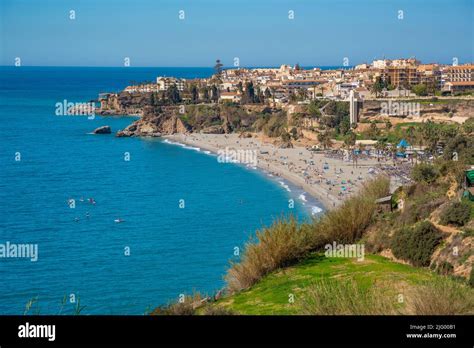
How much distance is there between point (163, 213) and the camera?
2877 centimetres

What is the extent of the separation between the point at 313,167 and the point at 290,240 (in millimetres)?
25122

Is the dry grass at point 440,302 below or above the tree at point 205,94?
below

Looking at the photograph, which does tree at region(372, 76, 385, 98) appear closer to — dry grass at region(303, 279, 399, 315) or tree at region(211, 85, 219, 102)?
tree at region(211, 85, 219, 102)

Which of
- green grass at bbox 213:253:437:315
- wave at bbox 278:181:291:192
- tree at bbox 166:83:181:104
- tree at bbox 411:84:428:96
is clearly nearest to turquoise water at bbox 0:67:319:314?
wave at bbox 278:181:291:192

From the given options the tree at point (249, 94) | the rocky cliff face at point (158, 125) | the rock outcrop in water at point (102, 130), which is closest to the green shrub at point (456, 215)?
the rock outcrop in water at point (102, 130)

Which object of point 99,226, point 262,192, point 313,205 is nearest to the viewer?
point 99,226

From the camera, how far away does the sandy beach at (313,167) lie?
101 feet

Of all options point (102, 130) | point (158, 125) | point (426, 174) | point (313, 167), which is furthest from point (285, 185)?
point (158, 125)

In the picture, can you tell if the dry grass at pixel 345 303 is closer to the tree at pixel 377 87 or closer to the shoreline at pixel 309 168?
the shoreline at pixel 309 168
